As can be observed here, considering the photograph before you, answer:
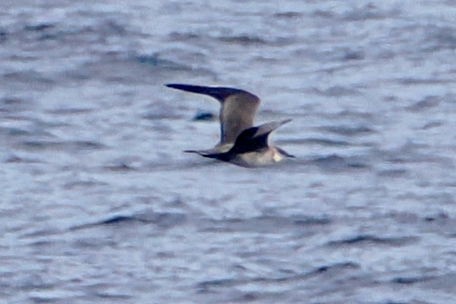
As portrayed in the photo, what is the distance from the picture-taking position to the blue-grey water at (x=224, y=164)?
12.3 metres

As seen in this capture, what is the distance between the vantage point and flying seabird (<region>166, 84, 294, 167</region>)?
39.7 ft

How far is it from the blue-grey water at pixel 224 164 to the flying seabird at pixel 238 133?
2.14 ft

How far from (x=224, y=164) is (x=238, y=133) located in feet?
9.02

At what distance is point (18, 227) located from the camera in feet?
43.5

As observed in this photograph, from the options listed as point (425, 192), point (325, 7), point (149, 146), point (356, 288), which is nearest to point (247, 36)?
point (325, 7)

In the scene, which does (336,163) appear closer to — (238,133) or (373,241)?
(373,241)

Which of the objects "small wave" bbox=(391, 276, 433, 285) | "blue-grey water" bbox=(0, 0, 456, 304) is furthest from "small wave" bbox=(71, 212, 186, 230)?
"small wave" bbox=(391, 276, 433, 285)

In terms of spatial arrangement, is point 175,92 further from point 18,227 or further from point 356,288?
point 356,288

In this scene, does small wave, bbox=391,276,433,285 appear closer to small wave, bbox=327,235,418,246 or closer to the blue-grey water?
the blue-grey water

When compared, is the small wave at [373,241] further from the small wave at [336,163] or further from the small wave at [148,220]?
the small wave at [336,163]

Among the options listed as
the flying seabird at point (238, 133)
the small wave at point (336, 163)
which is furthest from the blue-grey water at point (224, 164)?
the flying seabird at point (238, 133)

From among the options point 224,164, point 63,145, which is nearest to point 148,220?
point 224,164

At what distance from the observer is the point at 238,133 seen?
41.0 ft

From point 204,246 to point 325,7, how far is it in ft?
26.7
